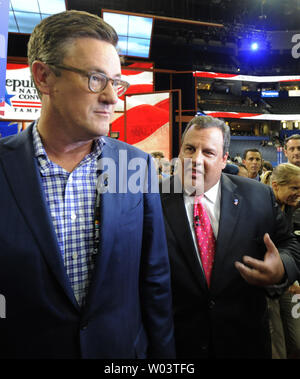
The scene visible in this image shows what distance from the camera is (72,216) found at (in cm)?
89

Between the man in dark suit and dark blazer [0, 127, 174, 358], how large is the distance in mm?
290

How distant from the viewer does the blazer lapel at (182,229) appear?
123cm

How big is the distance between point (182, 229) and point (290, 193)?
115 cm

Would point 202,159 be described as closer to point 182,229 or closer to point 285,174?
point 182,229

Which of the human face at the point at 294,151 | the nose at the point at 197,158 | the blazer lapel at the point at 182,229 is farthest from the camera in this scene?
the human face at the point at 294,151

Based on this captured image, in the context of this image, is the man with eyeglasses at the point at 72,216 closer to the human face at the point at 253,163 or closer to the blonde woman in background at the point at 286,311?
the blonde woman in background at the point at 286,311

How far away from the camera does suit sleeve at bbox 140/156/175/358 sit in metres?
1.01

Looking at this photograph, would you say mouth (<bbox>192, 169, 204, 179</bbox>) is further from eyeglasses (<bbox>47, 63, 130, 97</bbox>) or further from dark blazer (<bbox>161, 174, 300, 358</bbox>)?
eyeglasses (<bbox>47, 63, 130, 97</bbox>)

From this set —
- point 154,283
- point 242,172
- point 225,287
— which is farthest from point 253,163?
point 154,283

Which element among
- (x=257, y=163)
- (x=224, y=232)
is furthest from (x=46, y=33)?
(x=257, y=163)

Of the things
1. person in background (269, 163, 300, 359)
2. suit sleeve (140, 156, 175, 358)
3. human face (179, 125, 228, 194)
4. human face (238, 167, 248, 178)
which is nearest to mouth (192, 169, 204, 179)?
human face (179, 125, 228, 194)

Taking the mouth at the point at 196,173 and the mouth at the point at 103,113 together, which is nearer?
the mouth at the point at 103,113

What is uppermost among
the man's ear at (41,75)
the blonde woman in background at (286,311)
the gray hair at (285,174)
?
the man's ear at (41,75)

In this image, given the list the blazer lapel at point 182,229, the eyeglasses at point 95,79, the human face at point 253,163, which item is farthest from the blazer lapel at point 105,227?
the human face at point 253,163
